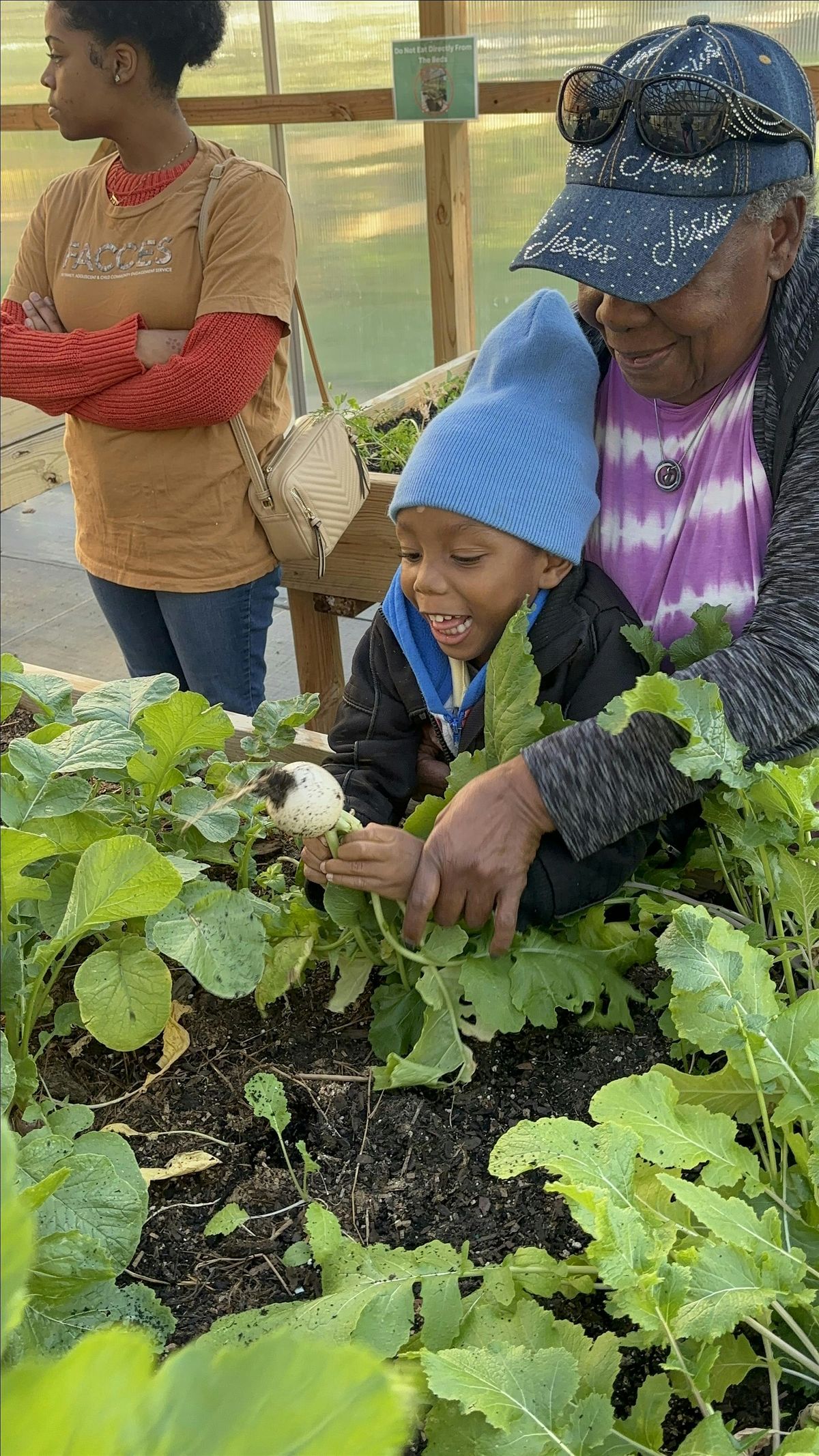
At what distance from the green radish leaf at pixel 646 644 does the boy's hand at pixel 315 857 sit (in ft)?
1.39

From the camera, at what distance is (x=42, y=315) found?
2.59 metres

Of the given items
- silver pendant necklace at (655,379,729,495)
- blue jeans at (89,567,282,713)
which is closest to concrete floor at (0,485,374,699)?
blue jeans at (89,567,282,713)

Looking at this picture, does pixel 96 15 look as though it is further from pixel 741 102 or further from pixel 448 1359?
pixel 448 1359

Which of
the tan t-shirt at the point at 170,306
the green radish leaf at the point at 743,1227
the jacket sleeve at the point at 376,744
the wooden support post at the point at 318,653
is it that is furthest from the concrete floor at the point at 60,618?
the green radish leaf at the point at 743,1227

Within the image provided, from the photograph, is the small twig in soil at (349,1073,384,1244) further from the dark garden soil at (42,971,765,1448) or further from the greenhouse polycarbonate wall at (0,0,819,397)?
the greenhouse polycarbonate wall at (0,0,819,397)

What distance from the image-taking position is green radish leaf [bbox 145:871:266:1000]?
1.14m

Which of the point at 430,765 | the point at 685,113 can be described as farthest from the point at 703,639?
the point at 685,113

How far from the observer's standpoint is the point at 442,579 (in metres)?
1.44

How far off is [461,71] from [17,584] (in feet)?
9.38

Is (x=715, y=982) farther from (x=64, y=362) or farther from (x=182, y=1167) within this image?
(x=64, y=362)

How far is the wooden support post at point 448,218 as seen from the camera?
11.8ft

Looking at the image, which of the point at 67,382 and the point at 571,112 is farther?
the point at 67,382

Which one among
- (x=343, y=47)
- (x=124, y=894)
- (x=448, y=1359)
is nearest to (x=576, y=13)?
(x=343, y=47)

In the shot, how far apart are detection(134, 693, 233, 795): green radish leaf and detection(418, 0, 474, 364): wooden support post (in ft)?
9.30
